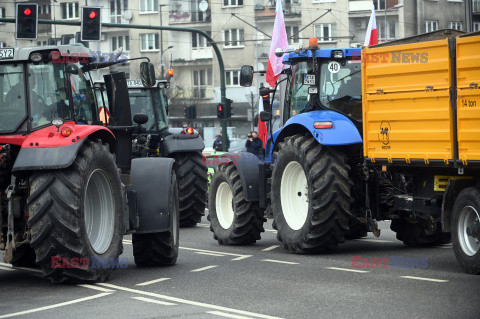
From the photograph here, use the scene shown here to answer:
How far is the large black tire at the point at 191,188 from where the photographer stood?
62.1ft

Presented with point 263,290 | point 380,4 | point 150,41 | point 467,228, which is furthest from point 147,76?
point 150,41

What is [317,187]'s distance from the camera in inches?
510

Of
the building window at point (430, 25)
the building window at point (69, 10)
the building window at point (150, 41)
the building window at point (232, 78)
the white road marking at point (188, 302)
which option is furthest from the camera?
the building window at point (69, 10)

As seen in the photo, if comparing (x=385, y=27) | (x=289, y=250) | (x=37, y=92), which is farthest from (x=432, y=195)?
(x=385, y=27)

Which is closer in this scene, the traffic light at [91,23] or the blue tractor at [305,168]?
the blue tractor at [305,168]

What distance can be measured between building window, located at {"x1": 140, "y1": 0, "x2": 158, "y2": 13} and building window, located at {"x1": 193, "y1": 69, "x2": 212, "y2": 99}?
227 inches

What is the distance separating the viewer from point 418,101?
11289 mm

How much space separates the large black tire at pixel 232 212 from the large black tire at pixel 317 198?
47.5 inches

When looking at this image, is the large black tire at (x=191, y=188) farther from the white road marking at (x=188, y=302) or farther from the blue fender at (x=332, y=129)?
the white road marking at (x=188, y=302)

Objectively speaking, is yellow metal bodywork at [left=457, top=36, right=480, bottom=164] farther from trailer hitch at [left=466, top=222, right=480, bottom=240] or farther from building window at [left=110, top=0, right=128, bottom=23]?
building window at [left=110, top=0, right=128, bottom=23]

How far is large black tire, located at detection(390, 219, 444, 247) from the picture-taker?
13930 mm

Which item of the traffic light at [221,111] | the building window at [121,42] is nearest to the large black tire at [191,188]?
the traffic light at [221,111]

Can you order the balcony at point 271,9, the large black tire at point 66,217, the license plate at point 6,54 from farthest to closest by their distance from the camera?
the balcony at point 271,9
the license plate at point 6,54
the large black tire at point 66,217

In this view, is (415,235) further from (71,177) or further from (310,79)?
(71,177)
